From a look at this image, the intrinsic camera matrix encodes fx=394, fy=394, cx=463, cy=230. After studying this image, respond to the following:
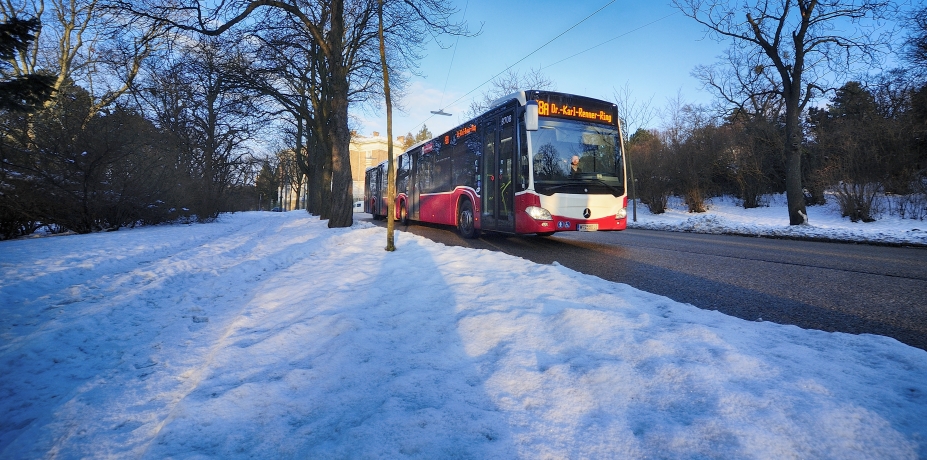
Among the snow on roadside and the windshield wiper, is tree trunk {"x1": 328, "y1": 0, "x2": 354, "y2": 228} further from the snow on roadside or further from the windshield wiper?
the snow on roadside

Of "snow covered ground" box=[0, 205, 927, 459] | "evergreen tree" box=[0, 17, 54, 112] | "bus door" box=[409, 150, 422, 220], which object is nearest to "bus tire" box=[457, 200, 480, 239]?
"bus door" box=[409, 150, 422, 220]

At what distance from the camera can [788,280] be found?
178 inches

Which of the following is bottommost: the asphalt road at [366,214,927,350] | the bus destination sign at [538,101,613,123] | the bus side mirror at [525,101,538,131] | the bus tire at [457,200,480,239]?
the asphalt road at [366,214,927,350]

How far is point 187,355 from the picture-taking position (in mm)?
2883

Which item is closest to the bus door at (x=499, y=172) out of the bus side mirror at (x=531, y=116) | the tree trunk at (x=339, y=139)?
the bus side mirror at (x=531, y=116)

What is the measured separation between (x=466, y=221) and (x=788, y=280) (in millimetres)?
6375

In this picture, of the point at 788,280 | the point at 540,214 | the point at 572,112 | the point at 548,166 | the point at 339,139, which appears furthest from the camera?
the point at 339,139

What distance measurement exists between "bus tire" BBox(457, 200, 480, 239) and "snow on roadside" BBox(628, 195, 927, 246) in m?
8.41

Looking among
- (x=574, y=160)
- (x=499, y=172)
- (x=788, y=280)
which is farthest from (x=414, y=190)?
(x=788, y=280)

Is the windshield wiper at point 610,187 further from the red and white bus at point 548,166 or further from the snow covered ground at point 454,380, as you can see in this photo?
the snow covered ground at point 454,380

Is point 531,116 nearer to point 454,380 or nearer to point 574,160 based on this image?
point 574,160

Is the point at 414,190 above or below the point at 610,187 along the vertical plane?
above

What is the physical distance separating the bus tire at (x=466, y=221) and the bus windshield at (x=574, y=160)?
2.45 meters

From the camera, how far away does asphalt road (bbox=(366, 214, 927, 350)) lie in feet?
10.2
